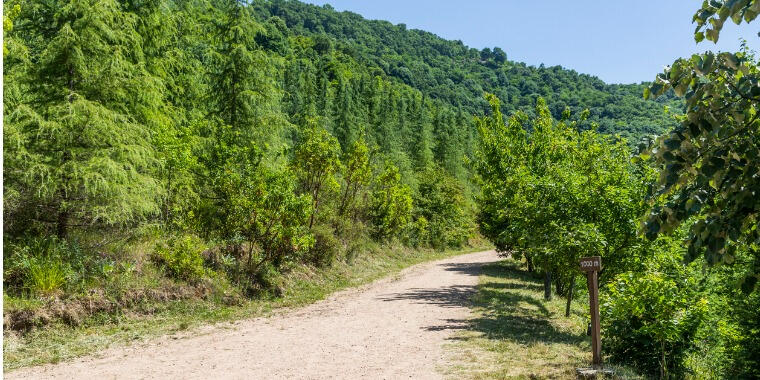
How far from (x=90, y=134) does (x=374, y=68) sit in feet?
336

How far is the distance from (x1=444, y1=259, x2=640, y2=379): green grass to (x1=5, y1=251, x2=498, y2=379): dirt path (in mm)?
539

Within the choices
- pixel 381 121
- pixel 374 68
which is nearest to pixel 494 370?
pixel 381 121

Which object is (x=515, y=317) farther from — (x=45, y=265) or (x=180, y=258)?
(x=45, y=265)

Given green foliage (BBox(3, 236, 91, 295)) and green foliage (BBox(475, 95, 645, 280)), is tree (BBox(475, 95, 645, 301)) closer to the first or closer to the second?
green foliage (BBox(475, 95, 645, 280))

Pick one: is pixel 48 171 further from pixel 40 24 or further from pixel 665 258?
pixel 665 258

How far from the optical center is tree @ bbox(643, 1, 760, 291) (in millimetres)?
2666

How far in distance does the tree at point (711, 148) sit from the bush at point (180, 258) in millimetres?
11328

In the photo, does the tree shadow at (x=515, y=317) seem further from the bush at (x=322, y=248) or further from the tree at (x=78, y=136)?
the tree at (x=78, y=136)

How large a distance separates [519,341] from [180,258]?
323 inches

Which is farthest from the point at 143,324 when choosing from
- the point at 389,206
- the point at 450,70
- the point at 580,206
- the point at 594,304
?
the point at 450,70

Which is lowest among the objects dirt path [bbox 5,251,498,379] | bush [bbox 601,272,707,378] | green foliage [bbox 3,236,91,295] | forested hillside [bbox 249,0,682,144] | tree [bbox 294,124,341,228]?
dirt path [bbox 5,251,498,379]

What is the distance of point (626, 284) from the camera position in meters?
8.30

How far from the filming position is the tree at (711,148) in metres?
2.67

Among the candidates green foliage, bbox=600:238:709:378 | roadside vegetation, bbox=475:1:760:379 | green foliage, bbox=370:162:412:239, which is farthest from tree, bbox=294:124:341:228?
green foliage, bbox=600:238:709:378
